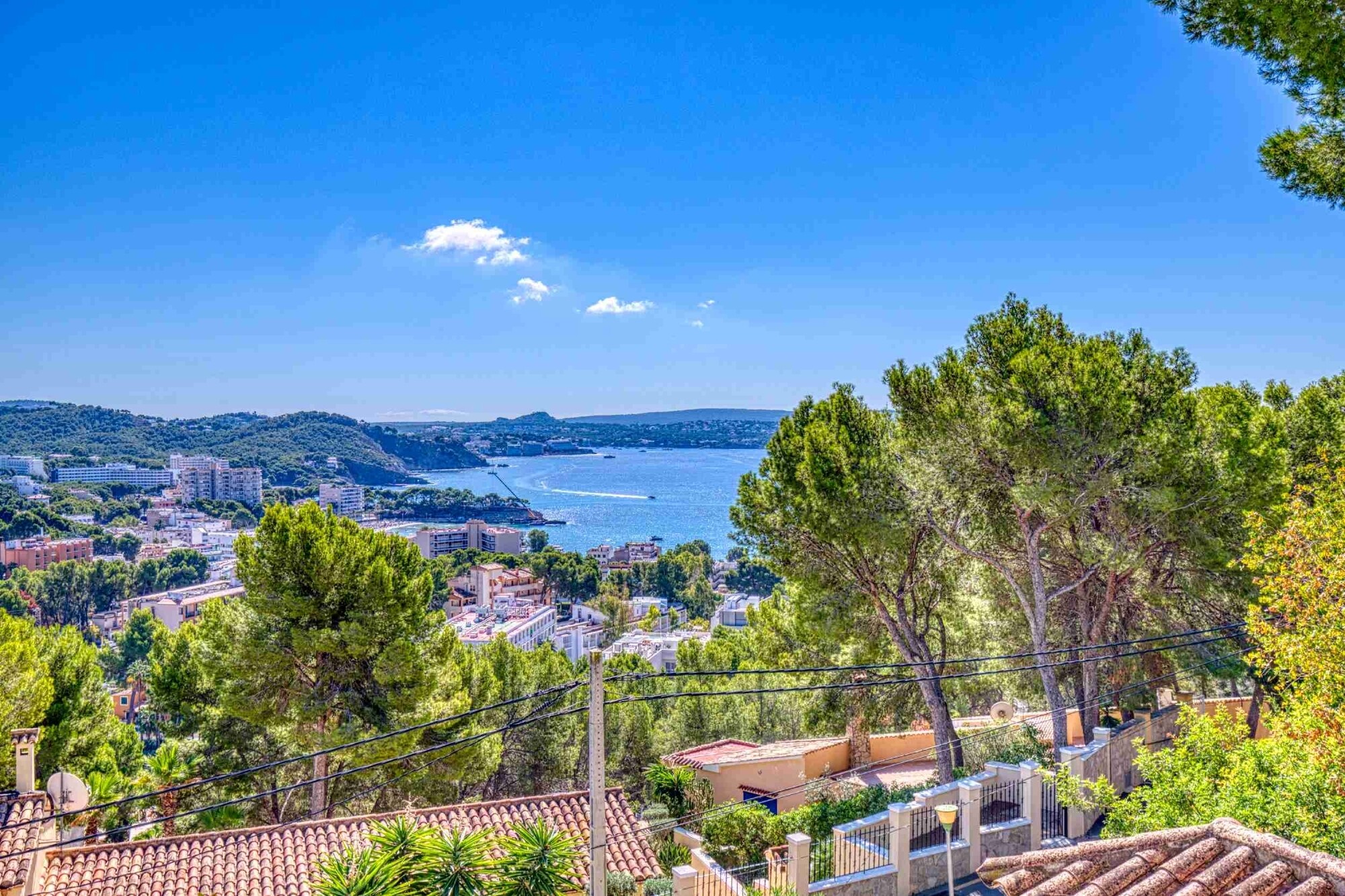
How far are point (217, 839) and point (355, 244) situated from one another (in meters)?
26.2

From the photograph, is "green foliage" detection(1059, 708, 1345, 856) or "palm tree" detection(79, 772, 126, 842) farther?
"palm tree" detection(79, 772, 126, 842)

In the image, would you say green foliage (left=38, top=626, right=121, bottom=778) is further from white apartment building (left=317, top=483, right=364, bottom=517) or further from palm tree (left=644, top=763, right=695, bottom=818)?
white apartment building (left=317, top=483, right=364, bottom=517)

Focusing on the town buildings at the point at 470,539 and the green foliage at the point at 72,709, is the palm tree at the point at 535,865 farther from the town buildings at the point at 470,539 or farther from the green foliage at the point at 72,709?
the town buildings at the point at 470,539

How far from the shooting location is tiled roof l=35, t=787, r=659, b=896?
743cm

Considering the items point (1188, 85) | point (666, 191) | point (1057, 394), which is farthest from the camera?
point (666, 191)

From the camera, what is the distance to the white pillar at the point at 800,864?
22.6ft

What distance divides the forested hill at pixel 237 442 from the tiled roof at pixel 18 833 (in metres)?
167

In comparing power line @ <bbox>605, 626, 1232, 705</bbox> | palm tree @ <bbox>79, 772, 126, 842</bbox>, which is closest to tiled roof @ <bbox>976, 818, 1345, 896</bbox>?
power line @ <bbox>605, 626, 1232, 705</bbox>

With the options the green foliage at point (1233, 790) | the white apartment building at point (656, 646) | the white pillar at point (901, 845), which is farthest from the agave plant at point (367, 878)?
the white apartment building at point (656, 646)

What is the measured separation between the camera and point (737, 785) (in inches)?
535

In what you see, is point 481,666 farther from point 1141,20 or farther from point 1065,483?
point 1141,20

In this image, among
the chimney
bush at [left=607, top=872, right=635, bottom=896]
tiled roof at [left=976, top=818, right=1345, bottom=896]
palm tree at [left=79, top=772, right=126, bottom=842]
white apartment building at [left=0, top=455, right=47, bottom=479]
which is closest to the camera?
tiled roof at [left=976, top=818, right=1345, bottom=896]

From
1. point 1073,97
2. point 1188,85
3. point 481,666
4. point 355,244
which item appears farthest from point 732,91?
point 355,244

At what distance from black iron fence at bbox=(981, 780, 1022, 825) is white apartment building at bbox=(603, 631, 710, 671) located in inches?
1284
